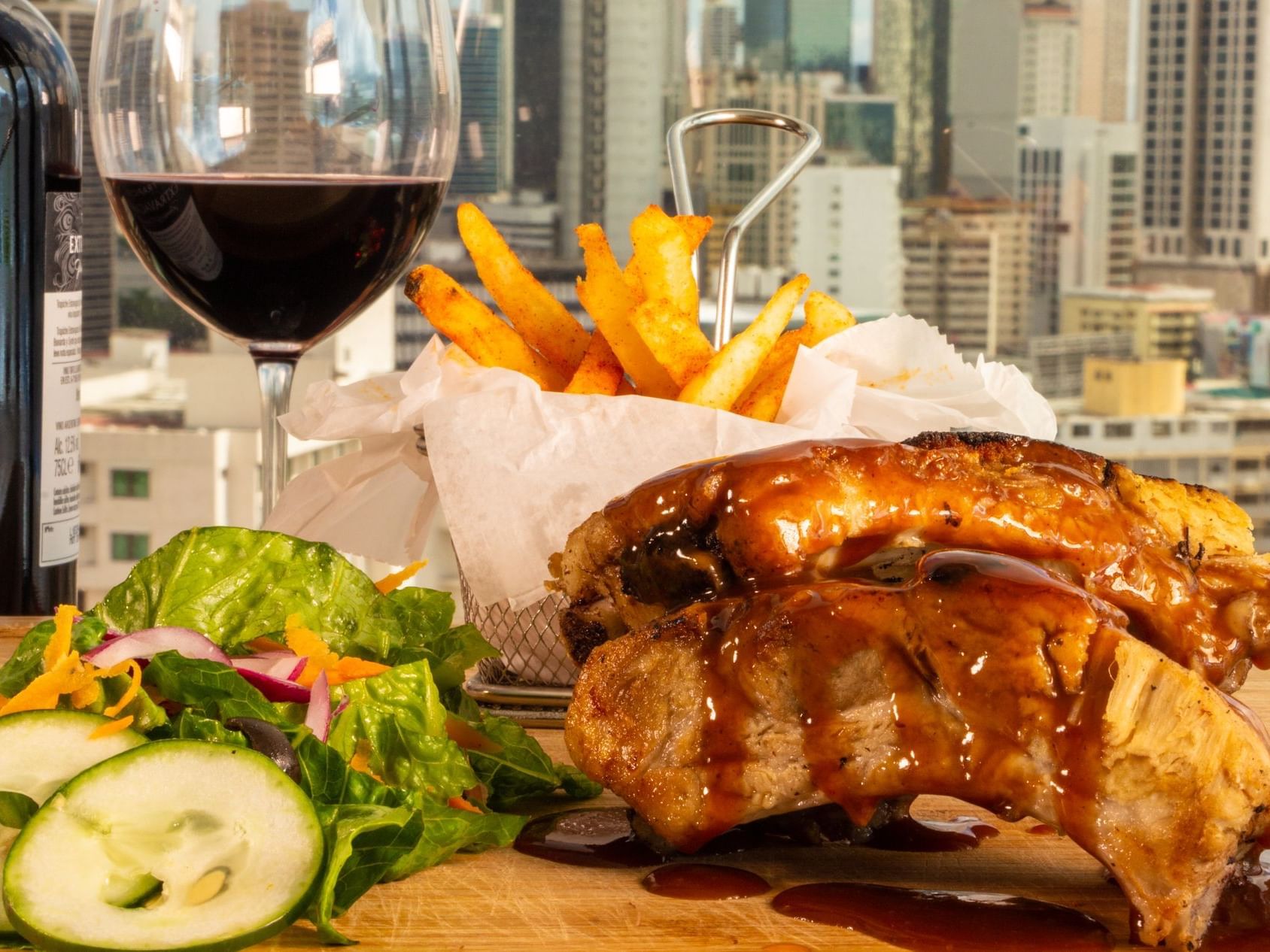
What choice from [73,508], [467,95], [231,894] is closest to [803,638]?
[231,894]

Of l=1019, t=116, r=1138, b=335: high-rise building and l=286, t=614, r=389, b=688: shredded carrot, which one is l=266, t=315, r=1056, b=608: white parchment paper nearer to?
l=286, t=614, r=389, b=688: shredded carrot

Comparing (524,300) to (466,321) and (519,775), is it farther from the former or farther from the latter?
(519,775)

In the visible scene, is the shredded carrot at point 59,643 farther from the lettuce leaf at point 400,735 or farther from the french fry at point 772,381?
the french fry at point 772,381

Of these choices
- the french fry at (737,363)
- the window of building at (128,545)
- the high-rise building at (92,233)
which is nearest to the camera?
the french fry at (737,363)

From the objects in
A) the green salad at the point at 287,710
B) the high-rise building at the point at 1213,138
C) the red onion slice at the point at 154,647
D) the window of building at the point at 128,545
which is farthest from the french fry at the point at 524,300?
the high-rise building at the point at 1213,138

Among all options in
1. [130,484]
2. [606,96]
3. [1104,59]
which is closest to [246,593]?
[130,484]

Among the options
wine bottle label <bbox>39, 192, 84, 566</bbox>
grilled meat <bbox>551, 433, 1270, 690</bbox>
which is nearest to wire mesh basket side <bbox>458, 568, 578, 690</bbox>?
grilled meat <bbox>551, 433, 1270, 690</bbox>
